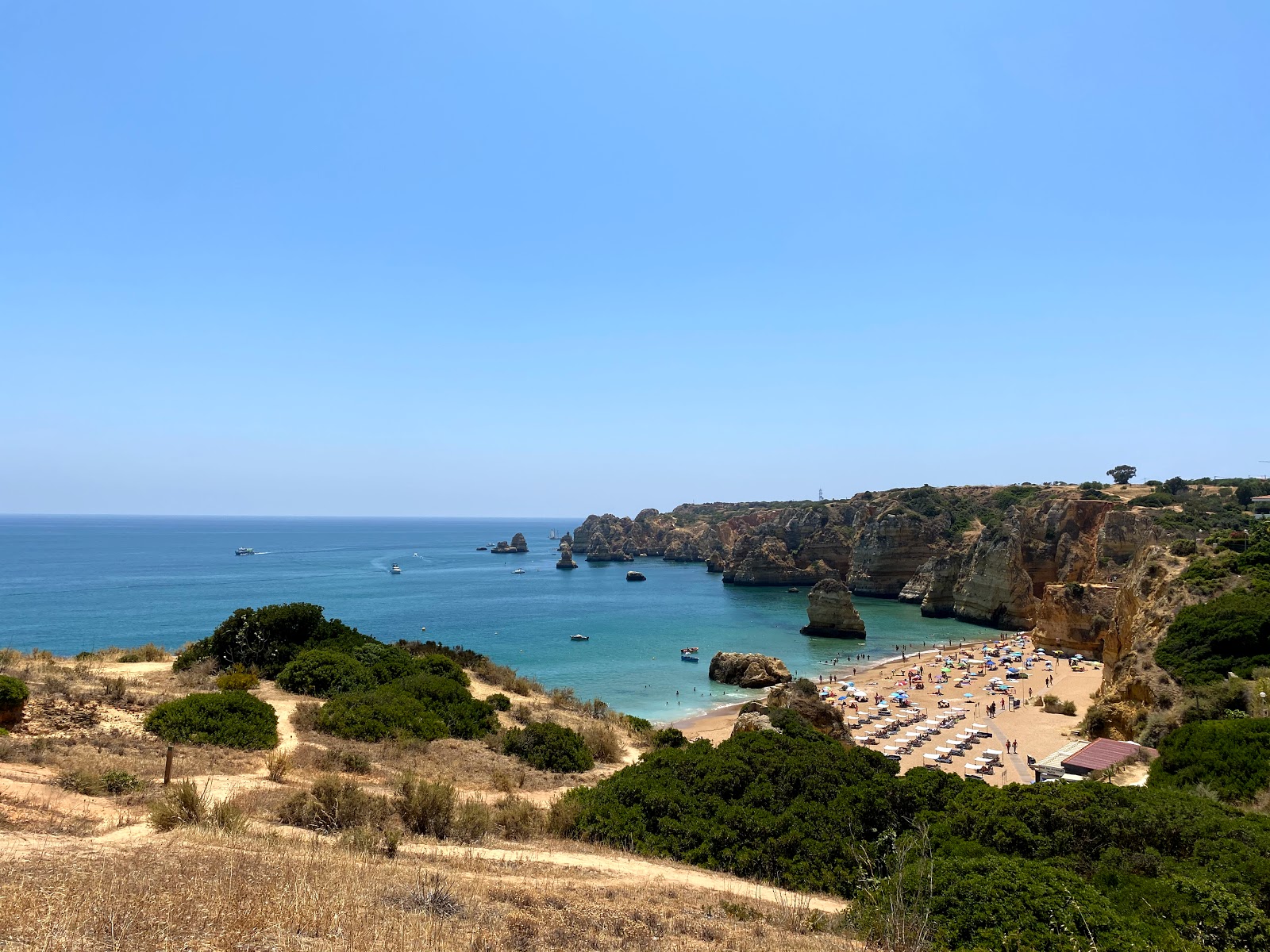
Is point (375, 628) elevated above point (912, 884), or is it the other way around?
point (912, 884)

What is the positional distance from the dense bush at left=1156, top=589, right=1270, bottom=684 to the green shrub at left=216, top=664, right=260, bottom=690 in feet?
85.6

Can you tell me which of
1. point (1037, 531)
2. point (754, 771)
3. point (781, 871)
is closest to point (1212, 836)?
point (781, 871)

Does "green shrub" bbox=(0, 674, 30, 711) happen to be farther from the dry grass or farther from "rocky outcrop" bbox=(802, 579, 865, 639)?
"rocky outcrop" bbox=(802, 579, 865, 639)

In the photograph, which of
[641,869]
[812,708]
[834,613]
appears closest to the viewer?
[641,869]

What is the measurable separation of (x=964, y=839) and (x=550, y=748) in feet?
34.3

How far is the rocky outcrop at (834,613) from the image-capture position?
57.5m

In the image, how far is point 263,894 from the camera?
5555mm

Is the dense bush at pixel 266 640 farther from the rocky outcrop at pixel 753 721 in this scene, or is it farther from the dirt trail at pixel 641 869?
the dirt trail at pixel 641 869

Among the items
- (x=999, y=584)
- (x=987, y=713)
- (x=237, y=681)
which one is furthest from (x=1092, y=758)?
(x=999, y=584)

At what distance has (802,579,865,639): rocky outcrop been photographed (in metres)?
57.5

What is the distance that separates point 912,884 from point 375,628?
55.7m

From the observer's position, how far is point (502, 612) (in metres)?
68.4

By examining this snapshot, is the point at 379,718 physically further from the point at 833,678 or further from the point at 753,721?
the point at 833,678

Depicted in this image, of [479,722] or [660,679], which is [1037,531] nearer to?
[660,679]
